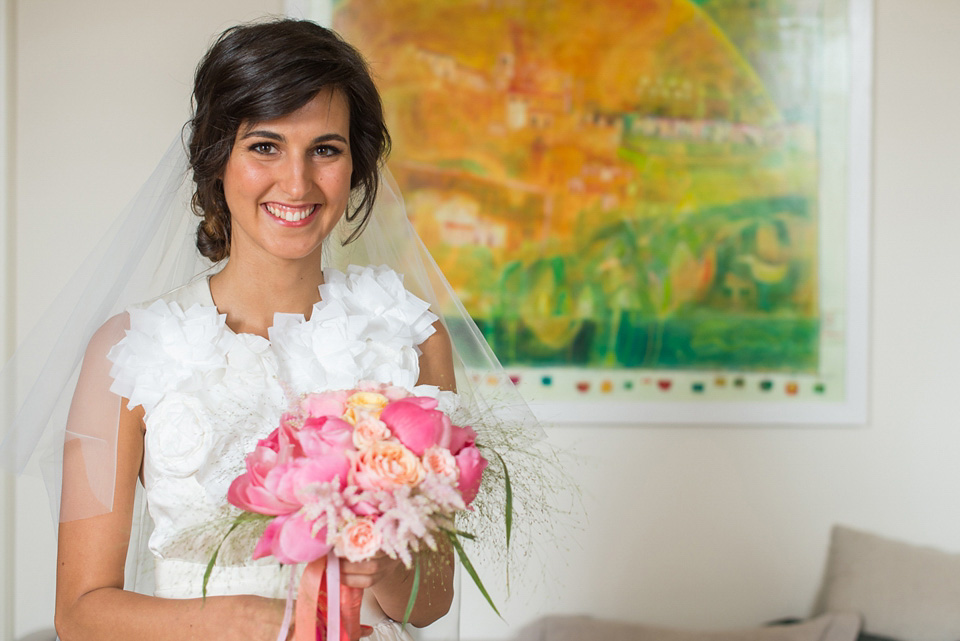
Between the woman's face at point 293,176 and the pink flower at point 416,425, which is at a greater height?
the woman's face at point 293,176

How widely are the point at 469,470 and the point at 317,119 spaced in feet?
2.28

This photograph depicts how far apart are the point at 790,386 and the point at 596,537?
0.79 metres

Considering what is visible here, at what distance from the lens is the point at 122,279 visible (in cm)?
139

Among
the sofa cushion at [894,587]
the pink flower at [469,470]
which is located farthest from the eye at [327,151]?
the sofa cushion at [894,587]

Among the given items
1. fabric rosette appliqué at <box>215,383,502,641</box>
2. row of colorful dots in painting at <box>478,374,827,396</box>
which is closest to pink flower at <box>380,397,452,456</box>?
fabric rosette appliqué at <box>215,383,502,641</box>

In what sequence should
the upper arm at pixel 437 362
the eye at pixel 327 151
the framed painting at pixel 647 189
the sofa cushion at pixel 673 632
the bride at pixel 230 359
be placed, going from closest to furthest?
the bride at pixel 230 359, the eye at pixel 327 151, the upper arm at pixel 437 362, the sofa cushion at pixel 673 632, the framed painting at pixel 647 189

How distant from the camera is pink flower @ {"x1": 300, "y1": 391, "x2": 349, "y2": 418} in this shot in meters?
0.97

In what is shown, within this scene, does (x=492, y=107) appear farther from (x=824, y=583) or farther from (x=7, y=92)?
(x=824, y=583)

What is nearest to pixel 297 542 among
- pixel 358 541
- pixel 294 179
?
pixel 358 541

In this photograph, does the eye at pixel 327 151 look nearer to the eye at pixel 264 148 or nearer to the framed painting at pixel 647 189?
the eye at pixel 264 148

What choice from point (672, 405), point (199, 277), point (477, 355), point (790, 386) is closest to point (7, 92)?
point (199, 277)

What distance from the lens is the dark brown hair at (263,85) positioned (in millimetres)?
1291

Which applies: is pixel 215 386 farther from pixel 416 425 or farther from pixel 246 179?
pixel 416 425

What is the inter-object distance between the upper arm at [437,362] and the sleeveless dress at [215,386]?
0.08 meters
